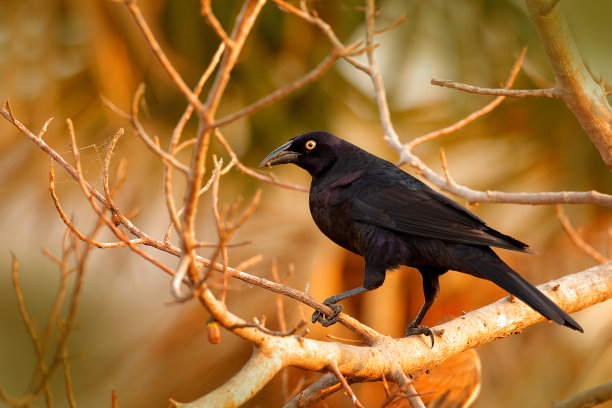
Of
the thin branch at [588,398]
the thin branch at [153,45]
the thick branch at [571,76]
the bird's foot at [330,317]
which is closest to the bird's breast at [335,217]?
the bird's foot at [330,317]

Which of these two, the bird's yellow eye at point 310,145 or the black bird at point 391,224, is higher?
the bird's yellow eye at point 310,145

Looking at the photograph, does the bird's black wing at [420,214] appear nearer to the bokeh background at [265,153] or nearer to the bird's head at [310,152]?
the bird's head at [310,152]

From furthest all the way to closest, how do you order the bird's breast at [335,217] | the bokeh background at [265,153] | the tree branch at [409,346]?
1. the bokeh background at [265,153]
2. the bird's breast at [335,217]
3. the tree branch at [409,346]

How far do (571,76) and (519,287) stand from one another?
79cm

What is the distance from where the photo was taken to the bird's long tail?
2023mm

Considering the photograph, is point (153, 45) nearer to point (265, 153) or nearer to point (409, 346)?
point (409, 346)

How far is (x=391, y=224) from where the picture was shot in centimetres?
277

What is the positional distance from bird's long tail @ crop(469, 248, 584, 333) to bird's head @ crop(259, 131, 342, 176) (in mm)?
984

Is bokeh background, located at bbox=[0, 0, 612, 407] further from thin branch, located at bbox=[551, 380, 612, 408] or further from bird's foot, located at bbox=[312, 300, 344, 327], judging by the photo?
thin branch, located at bbox=[551, 380, 612, 408]

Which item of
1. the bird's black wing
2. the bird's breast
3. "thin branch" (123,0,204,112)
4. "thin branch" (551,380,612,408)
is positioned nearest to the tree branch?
Result: the bird's black wing

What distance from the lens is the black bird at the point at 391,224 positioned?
2531 millimetres

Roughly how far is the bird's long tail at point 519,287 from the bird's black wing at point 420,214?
0.10 m

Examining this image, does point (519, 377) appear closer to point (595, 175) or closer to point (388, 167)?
point (595, 175)

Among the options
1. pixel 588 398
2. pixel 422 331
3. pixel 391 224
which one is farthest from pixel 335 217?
pixel 588 398
